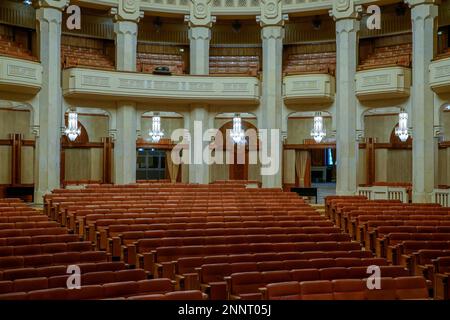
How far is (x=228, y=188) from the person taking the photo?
41.9ft

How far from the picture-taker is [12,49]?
14805 millimetres

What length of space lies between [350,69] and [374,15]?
2.66 meters

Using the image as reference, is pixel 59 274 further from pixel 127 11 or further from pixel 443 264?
pixel 127 11

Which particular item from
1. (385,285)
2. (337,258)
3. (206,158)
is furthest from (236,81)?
(385,285)

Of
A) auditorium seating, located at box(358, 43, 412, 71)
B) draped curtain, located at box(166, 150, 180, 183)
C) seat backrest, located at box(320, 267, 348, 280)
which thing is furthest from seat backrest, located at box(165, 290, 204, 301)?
draped curtain, located at box(166, 150, 180, 183)

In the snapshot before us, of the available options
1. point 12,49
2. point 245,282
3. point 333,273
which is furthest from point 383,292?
point 12,49

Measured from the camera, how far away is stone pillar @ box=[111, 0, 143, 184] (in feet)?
50.3

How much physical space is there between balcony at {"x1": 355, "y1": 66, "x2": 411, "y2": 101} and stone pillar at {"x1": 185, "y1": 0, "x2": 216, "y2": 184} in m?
4.89

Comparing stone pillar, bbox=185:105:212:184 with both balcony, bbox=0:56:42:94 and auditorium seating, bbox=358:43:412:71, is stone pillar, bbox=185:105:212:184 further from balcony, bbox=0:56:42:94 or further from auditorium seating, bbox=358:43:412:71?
auditorium seating, bbox=358:43:412:71

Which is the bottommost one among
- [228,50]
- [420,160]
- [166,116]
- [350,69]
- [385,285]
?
[385,285]

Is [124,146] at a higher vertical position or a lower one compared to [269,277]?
higher

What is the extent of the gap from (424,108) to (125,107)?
28.8 ft

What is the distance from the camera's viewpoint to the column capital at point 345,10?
1503cm
